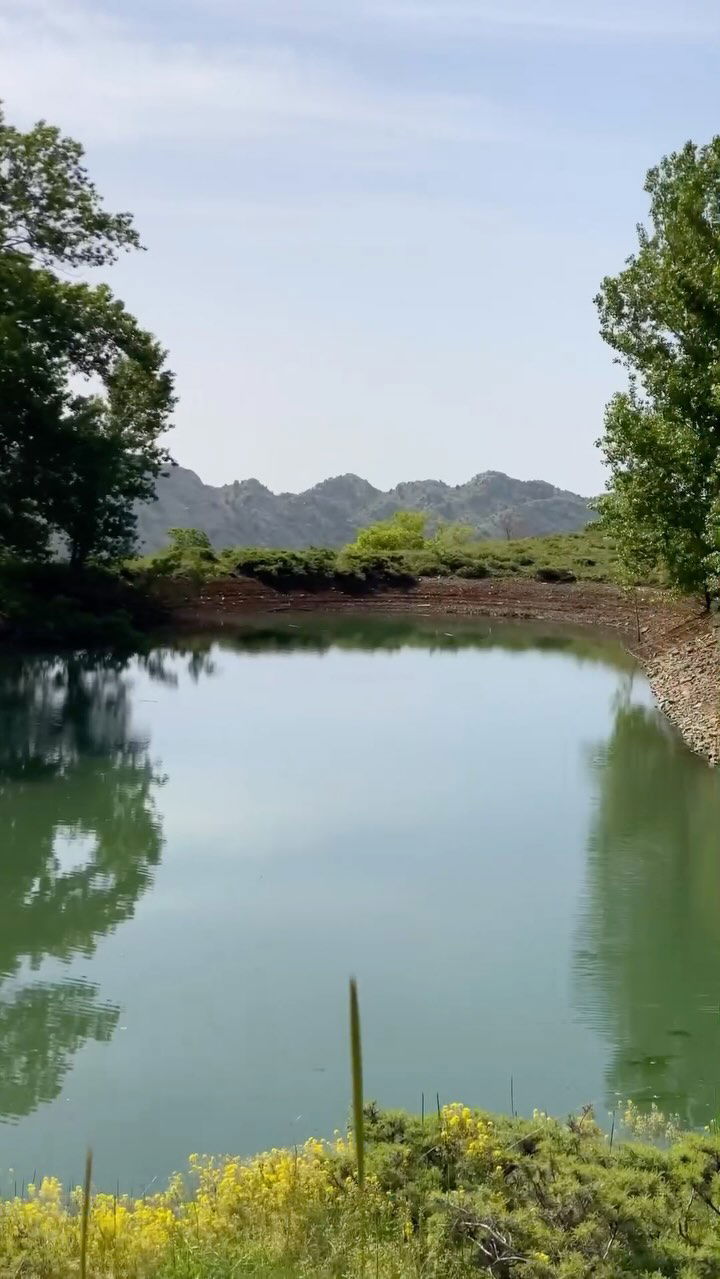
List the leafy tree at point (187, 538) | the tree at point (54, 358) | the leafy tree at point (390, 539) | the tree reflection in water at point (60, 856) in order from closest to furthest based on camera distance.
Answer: the tree reflection in water at point (60, 856), the tree at point (54, 358), the leafy tree at point (187, 538), the leafy tree at point (390, 539)

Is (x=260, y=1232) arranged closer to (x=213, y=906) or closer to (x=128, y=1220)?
(x=128, y=1220)

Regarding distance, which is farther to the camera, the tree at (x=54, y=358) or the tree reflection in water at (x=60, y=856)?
the tree at (x=54, y=358)

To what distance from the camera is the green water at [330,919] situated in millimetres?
9000

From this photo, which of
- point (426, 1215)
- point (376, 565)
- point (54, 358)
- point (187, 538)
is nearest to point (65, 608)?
point (54, 358)

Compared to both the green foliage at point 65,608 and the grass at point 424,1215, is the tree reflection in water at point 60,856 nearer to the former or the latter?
the grass at point 424,1215

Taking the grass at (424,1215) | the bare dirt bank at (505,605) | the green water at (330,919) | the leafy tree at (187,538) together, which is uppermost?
the leafy tree at (187,538)

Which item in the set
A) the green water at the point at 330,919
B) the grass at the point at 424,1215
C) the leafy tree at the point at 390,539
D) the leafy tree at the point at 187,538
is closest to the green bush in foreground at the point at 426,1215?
the grass at the point at 424,1215

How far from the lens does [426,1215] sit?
5.78 meters

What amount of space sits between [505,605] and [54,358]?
1866 centimetres

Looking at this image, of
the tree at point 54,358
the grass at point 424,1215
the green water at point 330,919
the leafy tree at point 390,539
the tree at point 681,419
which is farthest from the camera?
the leafy tree at point 390,539

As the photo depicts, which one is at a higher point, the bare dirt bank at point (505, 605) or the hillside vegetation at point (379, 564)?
the hillside vegetation at point (379, 564)

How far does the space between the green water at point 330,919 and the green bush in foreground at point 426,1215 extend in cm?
192

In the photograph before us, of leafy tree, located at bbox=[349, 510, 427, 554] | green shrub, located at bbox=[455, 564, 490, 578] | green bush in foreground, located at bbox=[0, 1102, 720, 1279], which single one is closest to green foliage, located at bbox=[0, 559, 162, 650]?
green shrub, located at bbox=[455, 564, 490, 578]

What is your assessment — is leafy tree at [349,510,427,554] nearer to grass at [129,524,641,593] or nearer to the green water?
grass at [129,524,641,593]
